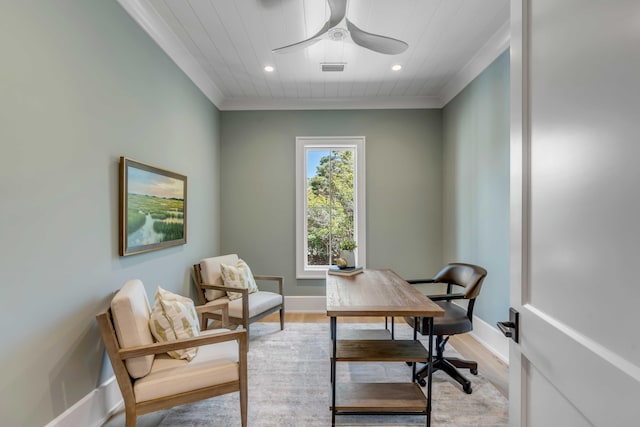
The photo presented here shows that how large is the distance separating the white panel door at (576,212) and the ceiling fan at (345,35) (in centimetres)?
133

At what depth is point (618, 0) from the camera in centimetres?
63

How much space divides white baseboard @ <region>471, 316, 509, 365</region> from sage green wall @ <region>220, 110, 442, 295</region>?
1.06 metres

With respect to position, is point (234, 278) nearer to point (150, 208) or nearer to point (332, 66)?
point (150, 208)

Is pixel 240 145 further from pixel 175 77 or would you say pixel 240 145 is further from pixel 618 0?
pixel 618 0

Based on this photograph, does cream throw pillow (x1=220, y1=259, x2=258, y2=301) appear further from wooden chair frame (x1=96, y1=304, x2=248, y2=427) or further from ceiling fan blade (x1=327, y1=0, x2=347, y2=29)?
ceiling fan blade (x1=327, y1=0, x2=347, y2=29)

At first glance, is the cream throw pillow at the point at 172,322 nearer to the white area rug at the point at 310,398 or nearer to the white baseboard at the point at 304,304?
the white area rug at the point at 310,398

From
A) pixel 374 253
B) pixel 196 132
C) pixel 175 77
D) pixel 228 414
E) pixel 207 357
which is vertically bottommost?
pixel 228 414

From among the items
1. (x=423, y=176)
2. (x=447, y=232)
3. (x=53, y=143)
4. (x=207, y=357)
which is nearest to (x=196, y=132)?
(x=53, y=143)

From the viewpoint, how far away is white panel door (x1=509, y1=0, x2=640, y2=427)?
0.61 metres

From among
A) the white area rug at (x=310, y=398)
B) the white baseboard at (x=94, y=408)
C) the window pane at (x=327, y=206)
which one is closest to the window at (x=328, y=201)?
the window pane at (x=327, y=206)

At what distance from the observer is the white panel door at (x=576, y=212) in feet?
2.01

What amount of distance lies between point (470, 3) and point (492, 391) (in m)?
2.89

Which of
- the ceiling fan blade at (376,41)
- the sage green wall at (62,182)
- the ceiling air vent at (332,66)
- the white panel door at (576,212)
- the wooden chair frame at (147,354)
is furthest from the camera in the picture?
the ceiling air vent at (332,66)

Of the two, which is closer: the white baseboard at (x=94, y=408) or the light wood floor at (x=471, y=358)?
the white baseboard at (x=94, y=408)
